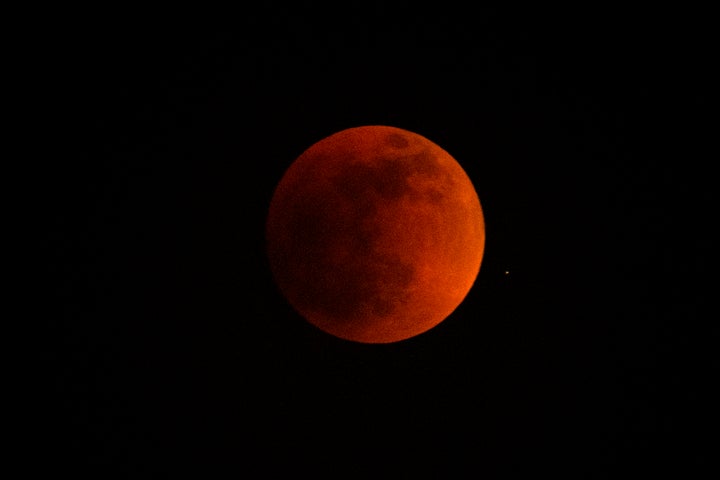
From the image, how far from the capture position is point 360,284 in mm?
4199

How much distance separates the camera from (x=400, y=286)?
4.19 metres

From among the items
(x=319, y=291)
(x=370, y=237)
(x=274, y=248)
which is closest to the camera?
(x=370, y=237)

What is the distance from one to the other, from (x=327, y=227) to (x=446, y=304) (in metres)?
1.26

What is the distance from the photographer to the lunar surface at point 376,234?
4113mm

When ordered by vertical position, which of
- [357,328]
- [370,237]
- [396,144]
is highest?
[396,144]

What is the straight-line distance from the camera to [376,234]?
13.4 ft

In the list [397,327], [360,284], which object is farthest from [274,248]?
[397,327]

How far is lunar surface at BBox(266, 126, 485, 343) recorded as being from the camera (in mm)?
4113

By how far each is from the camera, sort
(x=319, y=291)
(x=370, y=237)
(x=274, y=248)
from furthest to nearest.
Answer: (x=274, y=248) → (x=319, y=291) → (x=370, y=237)

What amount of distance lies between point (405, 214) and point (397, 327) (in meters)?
1.06

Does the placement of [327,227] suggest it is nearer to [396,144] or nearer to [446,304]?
[396,144]

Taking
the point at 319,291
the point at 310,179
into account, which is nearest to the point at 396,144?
the point at 310,179

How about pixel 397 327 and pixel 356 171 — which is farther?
pixel 397 327

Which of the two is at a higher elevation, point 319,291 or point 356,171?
point 356,171
